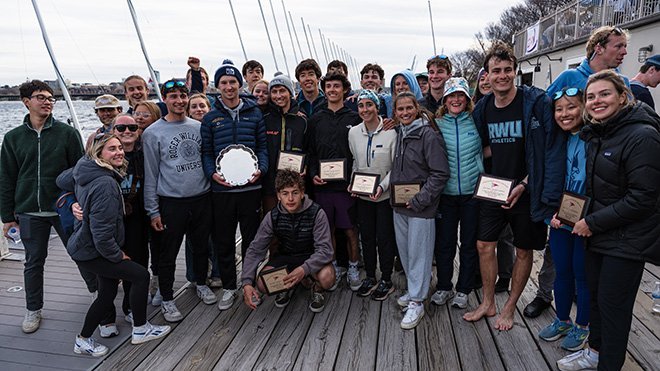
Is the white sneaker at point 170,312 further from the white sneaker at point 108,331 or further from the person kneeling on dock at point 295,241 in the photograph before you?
the person kneeling on dock at point 295,241

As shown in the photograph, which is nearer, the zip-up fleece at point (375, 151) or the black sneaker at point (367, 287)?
the zip-up fleece at point (375, 151)

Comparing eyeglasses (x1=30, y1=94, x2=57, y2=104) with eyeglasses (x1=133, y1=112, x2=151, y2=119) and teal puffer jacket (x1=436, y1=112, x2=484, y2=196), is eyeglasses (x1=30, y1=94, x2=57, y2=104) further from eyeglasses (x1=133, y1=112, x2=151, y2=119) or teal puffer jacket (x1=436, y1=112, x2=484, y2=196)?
teal puffer jacket (x1=436, y1=112, x2=484, y2=196)

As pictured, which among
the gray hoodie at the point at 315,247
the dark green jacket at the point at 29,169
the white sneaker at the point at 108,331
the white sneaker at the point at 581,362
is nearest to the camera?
the white sneaker at the point at 581,362

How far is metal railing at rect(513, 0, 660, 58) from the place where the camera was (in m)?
10.9

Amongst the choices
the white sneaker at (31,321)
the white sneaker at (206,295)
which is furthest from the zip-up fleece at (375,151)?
the white sneaker at (31,321)

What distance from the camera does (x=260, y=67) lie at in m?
5.77

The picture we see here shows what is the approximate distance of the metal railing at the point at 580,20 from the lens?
35.7ft

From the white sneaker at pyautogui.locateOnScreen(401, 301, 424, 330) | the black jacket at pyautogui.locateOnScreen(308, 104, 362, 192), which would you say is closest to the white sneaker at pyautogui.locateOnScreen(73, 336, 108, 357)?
the black jacket at pyautogui.locateOnScreen(308, 104, 362, 192)

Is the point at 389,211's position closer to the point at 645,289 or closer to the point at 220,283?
the point at 220,283

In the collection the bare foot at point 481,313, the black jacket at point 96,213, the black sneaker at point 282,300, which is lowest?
the bare foot at point 481,313

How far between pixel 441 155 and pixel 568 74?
1198 mm

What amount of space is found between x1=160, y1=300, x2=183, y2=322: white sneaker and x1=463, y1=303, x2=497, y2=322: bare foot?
7.80 ft

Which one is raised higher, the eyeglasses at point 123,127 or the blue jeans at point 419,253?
the eyeglasses at point 123,127

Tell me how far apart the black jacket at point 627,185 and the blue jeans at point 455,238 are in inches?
39.9
